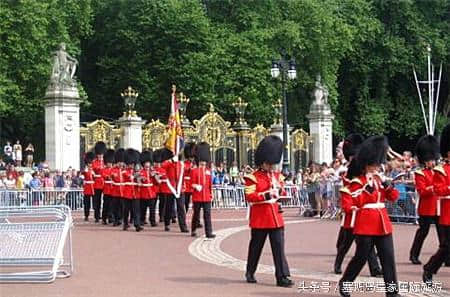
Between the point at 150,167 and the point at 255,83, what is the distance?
21.0 metres

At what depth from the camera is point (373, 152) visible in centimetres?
896

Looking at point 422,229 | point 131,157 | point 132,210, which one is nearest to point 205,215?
point 132,210

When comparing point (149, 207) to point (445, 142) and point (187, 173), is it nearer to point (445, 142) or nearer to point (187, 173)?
point (187, 173)

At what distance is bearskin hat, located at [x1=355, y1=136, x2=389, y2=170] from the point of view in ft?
29.3

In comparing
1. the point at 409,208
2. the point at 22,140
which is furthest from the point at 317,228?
the point at 22,140

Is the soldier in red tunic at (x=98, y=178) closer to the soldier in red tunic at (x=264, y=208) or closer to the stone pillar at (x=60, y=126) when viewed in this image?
the stone pillar at (x=60, y=126)

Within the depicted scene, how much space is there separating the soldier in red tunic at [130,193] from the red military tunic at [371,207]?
31.9ft

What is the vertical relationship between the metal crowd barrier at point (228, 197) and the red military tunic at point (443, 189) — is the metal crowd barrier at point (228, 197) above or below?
below

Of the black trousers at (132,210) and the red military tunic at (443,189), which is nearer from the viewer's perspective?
the red military tunic at (443,189)

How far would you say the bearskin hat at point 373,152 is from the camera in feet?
29.3

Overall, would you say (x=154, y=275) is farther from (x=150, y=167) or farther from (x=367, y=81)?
(x=367, y=81)

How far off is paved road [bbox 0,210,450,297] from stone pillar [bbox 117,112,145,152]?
40.3ft

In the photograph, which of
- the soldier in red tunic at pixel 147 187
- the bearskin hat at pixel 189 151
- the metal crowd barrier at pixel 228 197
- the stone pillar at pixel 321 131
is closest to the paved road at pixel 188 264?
the soldier in red tunic at pixel 147 187

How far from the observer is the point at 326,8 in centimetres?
4406
